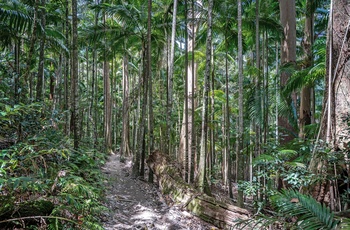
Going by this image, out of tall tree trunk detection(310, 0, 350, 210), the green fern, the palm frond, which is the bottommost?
the green fern

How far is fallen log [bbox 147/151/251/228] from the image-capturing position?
17.4ft

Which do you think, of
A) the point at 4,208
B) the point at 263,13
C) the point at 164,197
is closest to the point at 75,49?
the point at 4,208

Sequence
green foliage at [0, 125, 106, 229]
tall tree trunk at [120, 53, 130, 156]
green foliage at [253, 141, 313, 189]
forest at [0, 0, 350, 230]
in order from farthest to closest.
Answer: tall tree trunk at [120, 53, 130, 156] → green foliage at [253, 141, 313, 189] → forest at [0, 0, 350, 230] → green foliage at [0, 125, 106, 229]

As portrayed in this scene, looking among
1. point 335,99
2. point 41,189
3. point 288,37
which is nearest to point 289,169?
point 335,99

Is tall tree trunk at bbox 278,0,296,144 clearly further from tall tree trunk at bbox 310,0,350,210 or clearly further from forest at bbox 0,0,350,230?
tall tree trunk at bbox 310,0,350,210

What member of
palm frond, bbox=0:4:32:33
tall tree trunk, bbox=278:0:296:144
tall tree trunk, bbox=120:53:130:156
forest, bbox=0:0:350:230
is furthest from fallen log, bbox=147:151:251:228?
tall tree trunk, bbox=120:53:130:156

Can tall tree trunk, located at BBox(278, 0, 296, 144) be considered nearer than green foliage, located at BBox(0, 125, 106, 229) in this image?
No

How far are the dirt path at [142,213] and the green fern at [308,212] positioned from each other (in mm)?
2637

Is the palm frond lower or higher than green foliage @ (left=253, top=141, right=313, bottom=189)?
higher

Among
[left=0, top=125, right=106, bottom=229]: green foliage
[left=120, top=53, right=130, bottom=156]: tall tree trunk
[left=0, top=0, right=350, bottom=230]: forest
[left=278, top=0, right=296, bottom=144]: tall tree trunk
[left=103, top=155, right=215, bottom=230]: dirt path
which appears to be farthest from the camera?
[left=120, top=53, right=130, bottom=156]: tall tree trunk

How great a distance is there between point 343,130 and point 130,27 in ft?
31.3

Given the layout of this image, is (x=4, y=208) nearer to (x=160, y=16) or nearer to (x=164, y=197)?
(x=164, y=197)

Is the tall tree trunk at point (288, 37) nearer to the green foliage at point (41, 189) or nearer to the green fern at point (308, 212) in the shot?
the green fern at point (308, 212)

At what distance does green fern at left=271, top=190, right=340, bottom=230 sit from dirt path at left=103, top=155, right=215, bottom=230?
104 inches
